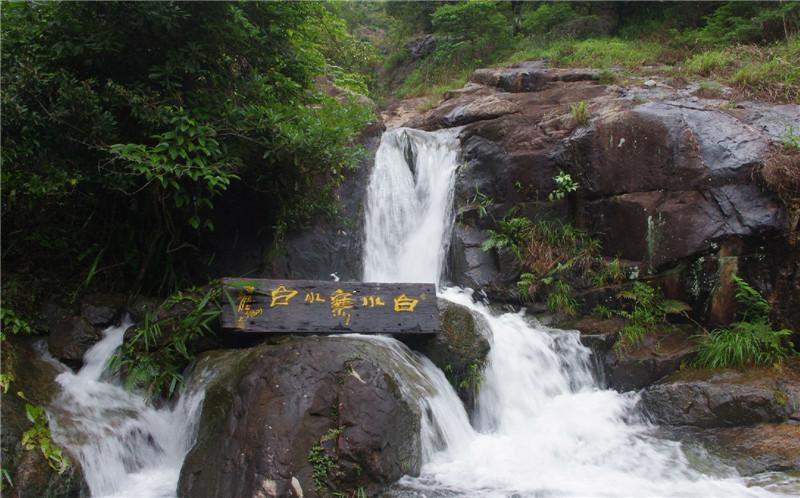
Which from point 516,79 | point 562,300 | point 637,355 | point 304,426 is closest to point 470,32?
point 516,79

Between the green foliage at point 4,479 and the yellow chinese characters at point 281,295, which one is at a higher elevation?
the yellow chinese characters at point 281,295

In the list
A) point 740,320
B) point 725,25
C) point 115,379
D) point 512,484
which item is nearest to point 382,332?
point 512,484

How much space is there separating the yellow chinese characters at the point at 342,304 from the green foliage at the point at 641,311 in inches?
131

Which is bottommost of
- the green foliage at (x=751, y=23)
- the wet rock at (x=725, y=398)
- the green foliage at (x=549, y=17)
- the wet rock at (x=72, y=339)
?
the wet rock at (x=725, y=398)

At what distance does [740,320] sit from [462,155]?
4.65 meters

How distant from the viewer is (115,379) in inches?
213

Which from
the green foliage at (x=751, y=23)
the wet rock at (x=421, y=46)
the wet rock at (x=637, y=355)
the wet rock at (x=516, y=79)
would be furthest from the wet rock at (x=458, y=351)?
the wet rock at (x=421, y=46)

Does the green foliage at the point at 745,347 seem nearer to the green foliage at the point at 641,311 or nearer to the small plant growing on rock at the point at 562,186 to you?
the green foliage at the point at 641,311

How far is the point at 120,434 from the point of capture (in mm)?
4793

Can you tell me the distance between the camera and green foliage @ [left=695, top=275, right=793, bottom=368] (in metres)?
6.26

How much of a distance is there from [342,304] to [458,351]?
4.37 feet

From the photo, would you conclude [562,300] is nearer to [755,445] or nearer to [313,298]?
[755,445]

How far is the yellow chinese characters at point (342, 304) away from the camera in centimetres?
568

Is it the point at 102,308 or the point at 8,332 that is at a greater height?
the point at 102,308
